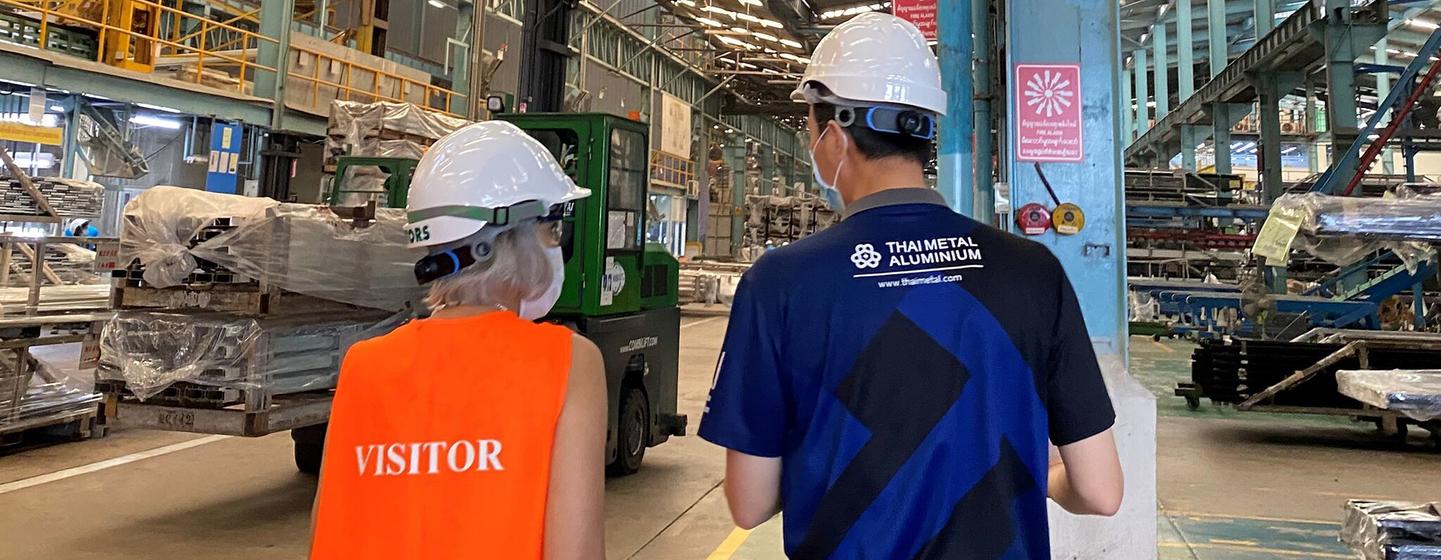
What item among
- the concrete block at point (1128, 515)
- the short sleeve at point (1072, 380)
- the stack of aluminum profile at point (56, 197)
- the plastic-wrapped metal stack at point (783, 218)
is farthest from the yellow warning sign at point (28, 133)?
the plastic-wrapped metal stack at point (783, 218)

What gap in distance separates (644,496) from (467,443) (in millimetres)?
4935

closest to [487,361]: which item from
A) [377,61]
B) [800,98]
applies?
[800,98]

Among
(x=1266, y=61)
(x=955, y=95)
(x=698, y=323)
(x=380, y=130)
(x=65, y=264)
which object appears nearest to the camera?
(x=955, y=95)

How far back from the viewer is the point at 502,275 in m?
1.52

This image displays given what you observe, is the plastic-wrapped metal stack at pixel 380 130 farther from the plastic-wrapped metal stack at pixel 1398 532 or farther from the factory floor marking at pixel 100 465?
the plastic-wrapped metal stack at pixel 1398 532

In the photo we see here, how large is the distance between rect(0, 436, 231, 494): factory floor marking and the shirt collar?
6.69 meters

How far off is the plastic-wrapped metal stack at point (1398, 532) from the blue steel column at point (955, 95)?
2.51 metres

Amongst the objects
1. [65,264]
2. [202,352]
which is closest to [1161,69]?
[65,264]

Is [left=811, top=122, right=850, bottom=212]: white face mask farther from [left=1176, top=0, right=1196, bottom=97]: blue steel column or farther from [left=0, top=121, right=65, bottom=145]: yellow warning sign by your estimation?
[left=1176, top=0, right=1196, bottom=97]: blue steel column

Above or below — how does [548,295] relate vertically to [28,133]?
below

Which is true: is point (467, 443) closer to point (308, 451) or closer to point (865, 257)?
point (865, 257)

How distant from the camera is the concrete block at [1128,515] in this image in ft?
12.3

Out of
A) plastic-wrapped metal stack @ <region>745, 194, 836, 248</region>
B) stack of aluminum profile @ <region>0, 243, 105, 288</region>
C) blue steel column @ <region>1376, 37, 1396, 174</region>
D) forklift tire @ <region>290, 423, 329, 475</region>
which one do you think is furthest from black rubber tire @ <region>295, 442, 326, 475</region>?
blue steel column @ <region>1376, 37, 1396, 174</region>

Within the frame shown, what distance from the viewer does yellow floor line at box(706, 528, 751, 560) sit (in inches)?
191
